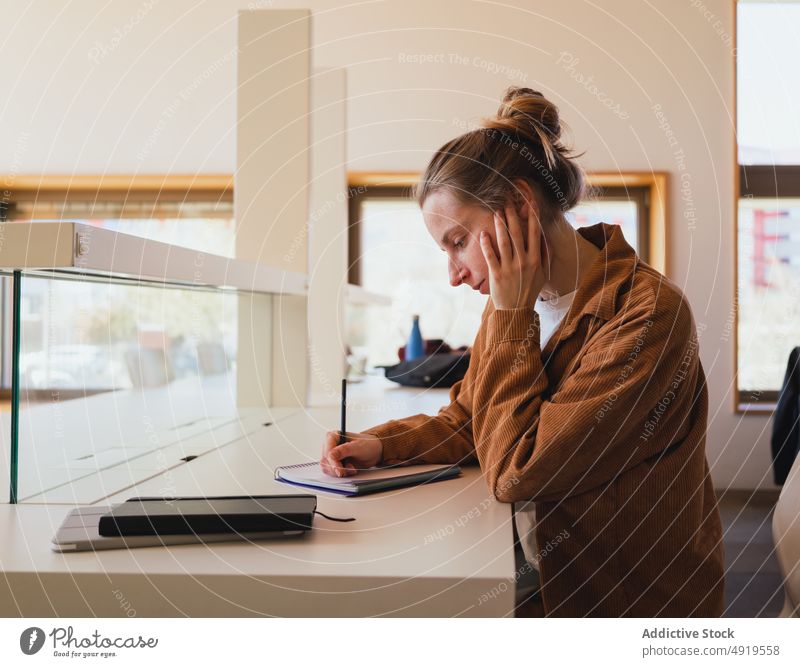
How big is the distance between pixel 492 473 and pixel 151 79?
155 inches

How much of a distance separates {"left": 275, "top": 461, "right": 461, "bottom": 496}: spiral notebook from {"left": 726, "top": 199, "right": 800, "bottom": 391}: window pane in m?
3.50

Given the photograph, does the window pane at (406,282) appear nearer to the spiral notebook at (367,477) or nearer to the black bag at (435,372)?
the black bag at (435,372)

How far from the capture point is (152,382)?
3.98 meters

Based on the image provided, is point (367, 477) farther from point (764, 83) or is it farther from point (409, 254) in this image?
point (764, 83)

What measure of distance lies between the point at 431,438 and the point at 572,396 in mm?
350

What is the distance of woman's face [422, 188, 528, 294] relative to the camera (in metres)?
1.27

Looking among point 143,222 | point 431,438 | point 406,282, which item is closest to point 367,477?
point 431,438

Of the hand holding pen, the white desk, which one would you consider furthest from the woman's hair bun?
the white desk

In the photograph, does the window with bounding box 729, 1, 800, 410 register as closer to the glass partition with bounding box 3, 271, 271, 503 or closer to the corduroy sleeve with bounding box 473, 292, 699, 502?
the glass partition with bounding box 3, 271, 271, 503

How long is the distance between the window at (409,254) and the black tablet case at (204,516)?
3.41m

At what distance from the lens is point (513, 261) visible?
125 centimetres

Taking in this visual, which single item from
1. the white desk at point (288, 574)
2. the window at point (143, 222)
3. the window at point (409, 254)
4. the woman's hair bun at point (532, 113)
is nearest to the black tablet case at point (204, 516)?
the white desk at point (288, 574)
